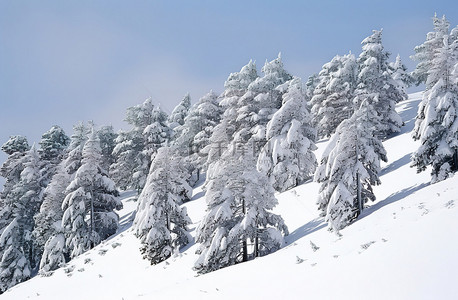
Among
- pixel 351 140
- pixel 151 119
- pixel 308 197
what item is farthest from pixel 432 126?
pixel 151 119

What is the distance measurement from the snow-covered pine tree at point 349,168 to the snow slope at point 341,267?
156 centimetres

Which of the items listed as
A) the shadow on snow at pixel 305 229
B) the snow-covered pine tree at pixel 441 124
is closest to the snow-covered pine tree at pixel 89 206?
the shadow on snow at pixel 305 229

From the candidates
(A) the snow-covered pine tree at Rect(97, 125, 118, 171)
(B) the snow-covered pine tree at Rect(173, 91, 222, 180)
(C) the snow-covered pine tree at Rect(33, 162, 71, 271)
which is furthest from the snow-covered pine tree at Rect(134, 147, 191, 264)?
(A) the snow-covered pine tree at Rect(97, 125, 118, 171)

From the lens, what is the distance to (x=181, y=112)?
65250 millimetres

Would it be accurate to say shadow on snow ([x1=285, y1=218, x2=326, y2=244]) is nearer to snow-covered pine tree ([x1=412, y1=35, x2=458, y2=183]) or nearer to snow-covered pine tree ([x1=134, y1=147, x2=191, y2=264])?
snow-covered pine tree ([x1=412, y1=35, x2=458, y2=183])

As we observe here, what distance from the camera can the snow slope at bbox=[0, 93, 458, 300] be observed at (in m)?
8.89

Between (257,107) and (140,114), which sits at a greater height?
(140,114)

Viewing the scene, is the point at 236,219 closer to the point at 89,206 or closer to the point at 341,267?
the point at 341,267

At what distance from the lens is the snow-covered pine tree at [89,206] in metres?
36.6

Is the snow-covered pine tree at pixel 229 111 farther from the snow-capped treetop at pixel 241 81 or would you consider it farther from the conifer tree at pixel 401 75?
the conifer tree at pixel 401 75

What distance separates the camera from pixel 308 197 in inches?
1243

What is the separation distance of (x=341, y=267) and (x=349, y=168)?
42.4 feet

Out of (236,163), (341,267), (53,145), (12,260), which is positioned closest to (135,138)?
(53,145)

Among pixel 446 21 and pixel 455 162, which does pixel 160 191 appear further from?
pixel 446 21
